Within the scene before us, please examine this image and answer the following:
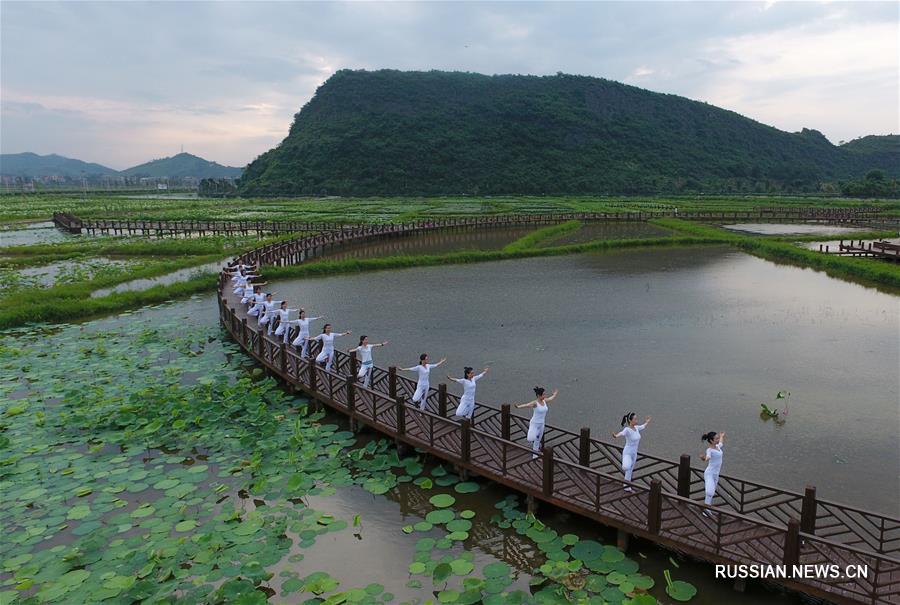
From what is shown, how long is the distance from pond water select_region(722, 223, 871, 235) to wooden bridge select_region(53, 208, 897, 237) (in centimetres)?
310

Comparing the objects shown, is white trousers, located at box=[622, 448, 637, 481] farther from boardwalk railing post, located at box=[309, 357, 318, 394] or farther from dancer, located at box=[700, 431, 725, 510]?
boardwalk railing post, located at box=[309, 357, 318, 394]

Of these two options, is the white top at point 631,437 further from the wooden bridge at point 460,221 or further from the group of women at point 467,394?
the wooden bridge at point 460,221

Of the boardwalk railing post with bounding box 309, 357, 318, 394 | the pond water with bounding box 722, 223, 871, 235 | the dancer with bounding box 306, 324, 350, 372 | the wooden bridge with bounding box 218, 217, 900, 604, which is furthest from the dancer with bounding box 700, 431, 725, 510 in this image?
the pond water with bounding box 722, 223, 871, 235

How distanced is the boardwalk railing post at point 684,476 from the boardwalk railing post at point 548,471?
2.00m

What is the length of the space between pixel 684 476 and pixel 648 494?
652 mm

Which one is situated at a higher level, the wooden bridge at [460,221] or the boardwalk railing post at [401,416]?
the wooden bridge at [460,221]

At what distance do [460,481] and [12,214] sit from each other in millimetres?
85760

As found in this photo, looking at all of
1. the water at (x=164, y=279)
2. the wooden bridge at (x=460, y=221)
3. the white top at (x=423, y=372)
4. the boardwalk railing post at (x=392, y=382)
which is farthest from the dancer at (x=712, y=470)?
the wooden bridge at (x=460, y=221)

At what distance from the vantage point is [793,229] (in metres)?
56.3

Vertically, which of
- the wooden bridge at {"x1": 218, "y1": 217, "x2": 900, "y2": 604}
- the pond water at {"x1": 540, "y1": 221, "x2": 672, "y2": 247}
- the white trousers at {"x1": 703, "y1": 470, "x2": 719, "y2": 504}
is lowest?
the wooden bridge at {"x1": 218, "y1": 217, "x2": 900, "y2": 604}

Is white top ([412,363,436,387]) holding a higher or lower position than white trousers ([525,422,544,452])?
higher

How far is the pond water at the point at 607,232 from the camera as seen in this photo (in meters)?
47.4

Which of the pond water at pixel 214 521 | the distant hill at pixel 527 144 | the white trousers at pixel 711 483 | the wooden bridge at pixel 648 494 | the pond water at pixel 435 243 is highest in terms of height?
the distant hill at pixel 527 144

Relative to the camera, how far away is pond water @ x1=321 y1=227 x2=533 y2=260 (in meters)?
42.1
